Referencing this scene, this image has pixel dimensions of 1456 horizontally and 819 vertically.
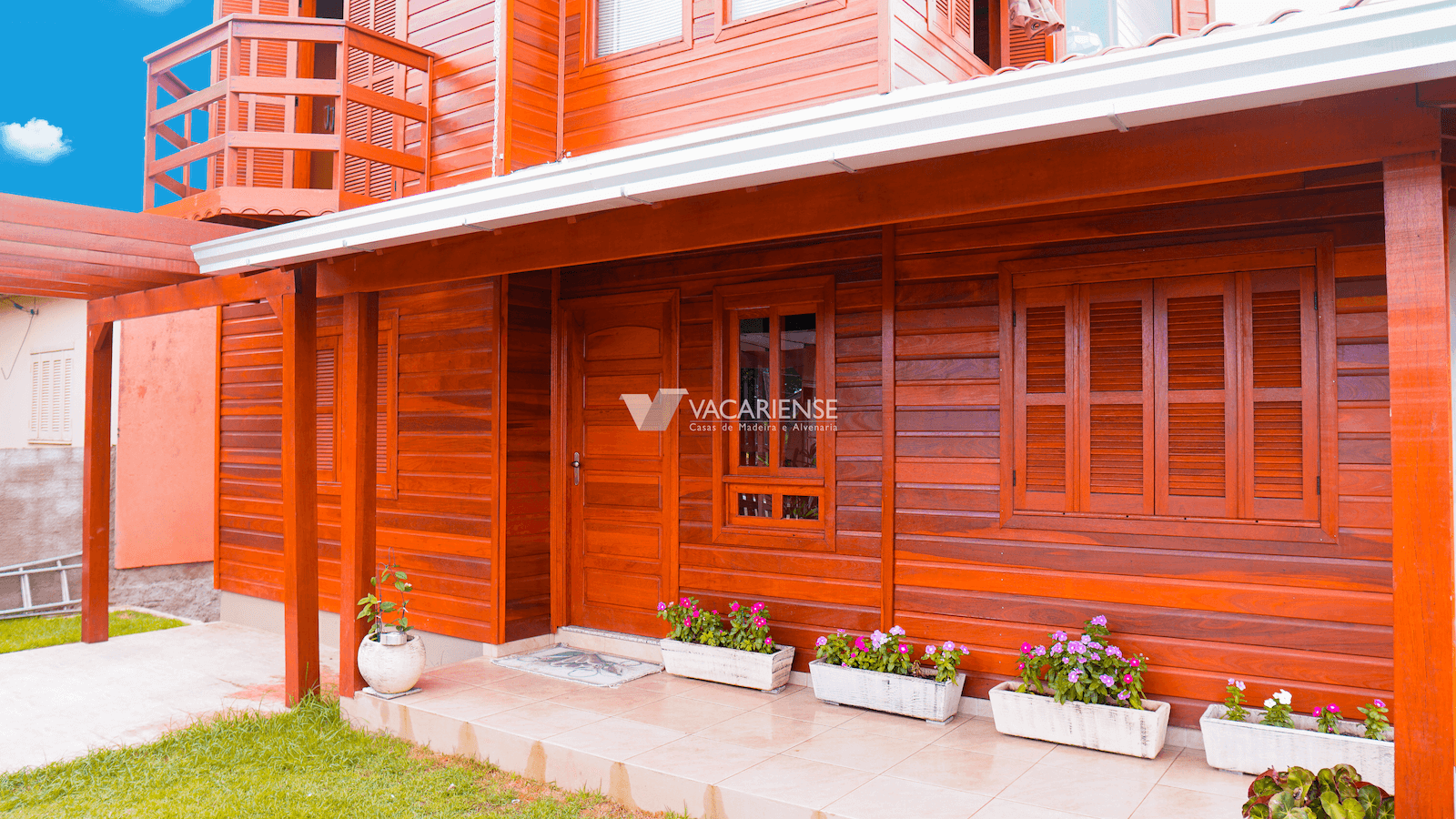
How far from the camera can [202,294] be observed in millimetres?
5312

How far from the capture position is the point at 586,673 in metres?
5.20

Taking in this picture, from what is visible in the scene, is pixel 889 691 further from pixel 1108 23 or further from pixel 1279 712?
pixel 1108 23

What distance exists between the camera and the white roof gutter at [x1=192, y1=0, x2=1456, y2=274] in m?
2.14

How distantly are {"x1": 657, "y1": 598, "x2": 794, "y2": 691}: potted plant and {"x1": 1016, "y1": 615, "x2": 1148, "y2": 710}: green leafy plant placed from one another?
4.55ft

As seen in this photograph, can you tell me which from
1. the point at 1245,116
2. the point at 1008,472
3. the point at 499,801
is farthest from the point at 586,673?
the point at 1245,116

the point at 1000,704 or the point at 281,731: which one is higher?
the point at 1000,704

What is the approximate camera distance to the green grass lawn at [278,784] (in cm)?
367

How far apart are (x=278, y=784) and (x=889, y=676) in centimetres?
286

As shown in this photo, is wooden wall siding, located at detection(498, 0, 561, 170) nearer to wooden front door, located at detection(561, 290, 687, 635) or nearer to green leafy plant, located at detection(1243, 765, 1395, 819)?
wooden front door, located at detection(561, 290, 687, 635)

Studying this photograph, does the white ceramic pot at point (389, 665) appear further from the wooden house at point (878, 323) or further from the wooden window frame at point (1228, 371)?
the wooden window frame at point (1228, 371)

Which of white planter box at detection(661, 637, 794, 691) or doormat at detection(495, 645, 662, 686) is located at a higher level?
white planter box at detection(661, 637, 794, 691)

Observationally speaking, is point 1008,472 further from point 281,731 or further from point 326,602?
point 326,602

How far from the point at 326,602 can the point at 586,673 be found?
281 centimetres
